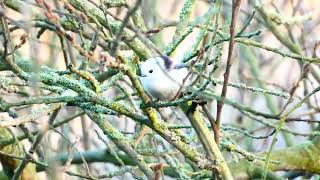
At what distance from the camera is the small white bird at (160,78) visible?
183cm

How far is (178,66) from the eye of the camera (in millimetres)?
1863

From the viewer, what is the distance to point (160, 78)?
1.84 metres

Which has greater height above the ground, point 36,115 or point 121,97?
point 121,97

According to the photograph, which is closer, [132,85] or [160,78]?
[160,78]

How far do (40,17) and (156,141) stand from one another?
107 centimetres

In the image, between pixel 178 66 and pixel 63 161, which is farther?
pixel 63 161

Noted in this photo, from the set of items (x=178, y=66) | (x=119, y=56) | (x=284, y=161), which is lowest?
(x=119, y=56)

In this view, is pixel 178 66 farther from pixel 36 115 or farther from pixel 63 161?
Answer: pixel 63 161

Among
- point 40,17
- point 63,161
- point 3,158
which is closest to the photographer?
point 40,17

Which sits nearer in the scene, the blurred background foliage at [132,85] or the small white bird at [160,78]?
the blurred background foliage at [132,85]

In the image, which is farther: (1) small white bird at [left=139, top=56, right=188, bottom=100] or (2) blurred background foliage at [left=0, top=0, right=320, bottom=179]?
(1) small white bird at [left=139, top=56, right=188, bottom=100]

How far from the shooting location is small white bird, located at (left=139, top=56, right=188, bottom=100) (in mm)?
1827

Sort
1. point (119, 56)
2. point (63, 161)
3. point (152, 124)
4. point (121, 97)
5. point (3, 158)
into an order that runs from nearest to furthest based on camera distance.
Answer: point (119, 56) < point (152, 124) < point (121, 97) < point (3, 158) < point (63, 161)

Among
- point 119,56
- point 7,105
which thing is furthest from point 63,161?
point 119,56
